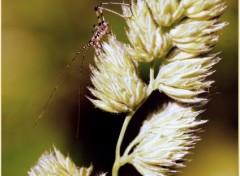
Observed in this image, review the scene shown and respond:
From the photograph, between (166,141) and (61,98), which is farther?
(61,98)

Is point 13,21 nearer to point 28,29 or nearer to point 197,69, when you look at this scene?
point 28,29

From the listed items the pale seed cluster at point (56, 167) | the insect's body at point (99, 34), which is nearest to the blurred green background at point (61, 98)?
the insect's body at point (99, 34)

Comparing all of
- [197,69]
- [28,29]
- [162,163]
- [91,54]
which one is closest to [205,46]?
[197,69]

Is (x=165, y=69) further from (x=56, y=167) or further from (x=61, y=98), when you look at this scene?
(x=61, y=98)

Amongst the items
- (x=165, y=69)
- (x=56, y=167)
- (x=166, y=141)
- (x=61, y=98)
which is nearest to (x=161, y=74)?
(x=165, y=69)

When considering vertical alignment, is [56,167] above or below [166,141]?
above

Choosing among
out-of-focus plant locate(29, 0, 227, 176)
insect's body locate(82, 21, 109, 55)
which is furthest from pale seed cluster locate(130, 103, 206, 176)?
insect's body locate(82, 21, 109, 55)
